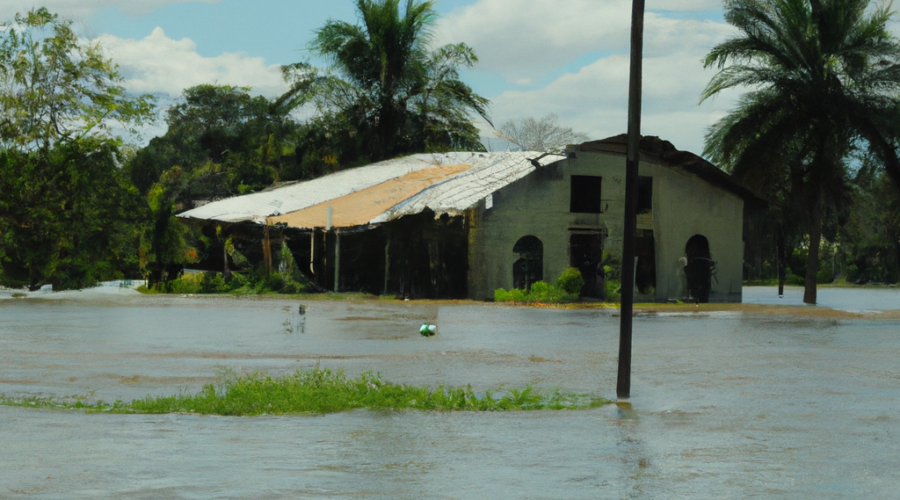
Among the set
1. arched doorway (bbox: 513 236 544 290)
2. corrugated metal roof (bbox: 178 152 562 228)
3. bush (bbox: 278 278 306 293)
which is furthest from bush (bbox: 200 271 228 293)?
arched doorway (bbox: 513 236 544 290)

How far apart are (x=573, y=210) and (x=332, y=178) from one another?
1380cm

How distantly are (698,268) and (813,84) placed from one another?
7306 millimetres

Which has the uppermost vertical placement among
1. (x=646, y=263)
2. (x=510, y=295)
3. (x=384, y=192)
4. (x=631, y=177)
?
(x=384, y=192)

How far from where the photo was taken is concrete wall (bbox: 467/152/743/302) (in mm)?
32125

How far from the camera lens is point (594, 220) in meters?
32.8

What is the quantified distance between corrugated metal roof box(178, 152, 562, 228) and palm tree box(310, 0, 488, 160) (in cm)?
484

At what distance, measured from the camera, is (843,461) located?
807 cm

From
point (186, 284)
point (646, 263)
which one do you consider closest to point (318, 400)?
point (646, 263)

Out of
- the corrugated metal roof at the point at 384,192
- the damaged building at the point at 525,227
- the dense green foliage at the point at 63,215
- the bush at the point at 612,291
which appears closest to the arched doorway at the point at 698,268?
the damaged building at the point at 525,227

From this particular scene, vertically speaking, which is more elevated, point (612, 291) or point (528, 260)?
point (528, 260)

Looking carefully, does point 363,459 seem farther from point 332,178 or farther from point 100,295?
point 332,178

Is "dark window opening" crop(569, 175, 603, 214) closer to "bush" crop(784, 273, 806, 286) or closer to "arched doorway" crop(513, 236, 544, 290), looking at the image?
"arched doorway" crop(513, 236, 544, 290)

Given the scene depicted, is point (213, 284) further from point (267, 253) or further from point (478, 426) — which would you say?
point (478, 426)

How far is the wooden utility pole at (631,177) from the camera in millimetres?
11492
